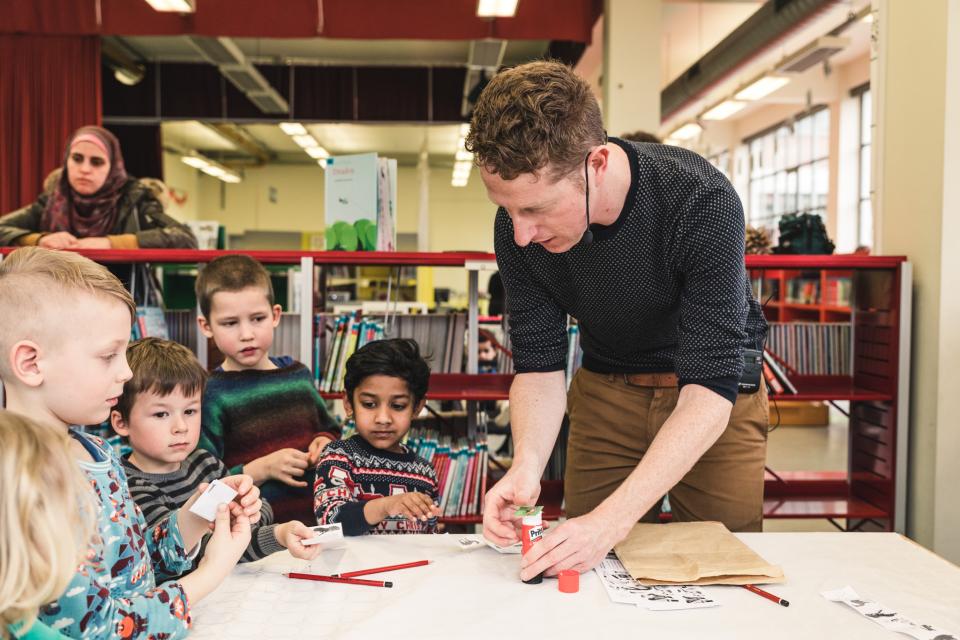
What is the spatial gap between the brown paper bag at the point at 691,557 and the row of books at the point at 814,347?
207 cm

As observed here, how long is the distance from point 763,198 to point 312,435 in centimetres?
1145

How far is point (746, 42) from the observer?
257 inches

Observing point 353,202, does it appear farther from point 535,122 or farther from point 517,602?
point 517,602

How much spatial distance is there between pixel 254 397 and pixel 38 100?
20.7 feet

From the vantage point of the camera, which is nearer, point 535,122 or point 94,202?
point 535,122

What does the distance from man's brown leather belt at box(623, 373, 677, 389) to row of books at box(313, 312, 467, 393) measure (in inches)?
54.2

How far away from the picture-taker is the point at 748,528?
1.74m

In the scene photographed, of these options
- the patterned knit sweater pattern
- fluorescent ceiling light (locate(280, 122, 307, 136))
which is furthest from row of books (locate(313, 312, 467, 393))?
fluorescent ceiling light (locate(280, 122, 307, 136))

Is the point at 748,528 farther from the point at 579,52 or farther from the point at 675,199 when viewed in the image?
the point at 579,52

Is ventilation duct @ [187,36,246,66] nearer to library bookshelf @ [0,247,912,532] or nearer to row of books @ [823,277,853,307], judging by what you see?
library bookshelf @ [0,247,912,532]

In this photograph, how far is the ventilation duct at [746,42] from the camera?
5.62 metres

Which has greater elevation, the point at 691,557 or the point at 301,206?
the point at 301,206

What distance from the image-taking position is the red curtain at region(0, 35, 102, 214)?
690 centimetres

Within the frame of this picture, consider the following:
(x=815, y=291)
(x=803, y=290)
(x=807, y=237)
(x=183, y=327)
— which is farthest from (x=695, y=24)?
(x=183, y=327)
